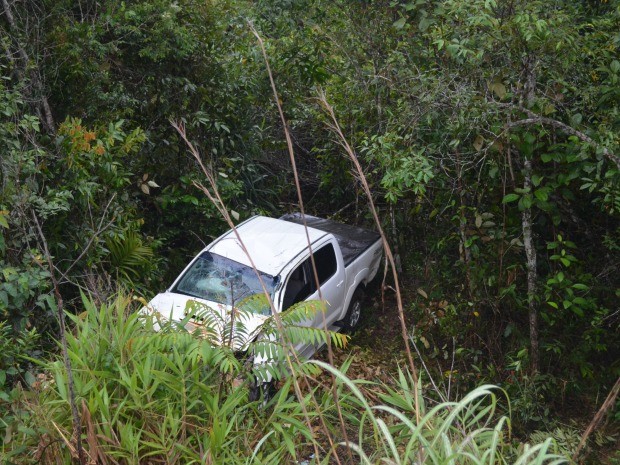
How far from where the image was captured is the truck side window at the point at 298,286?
23.6 feet

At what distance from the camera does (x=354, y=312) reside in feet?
29.3

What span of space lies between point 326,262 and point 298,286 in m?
0.77

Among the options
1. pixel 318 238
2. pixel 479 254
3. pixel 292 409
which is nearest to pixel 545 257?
pixel 479 254

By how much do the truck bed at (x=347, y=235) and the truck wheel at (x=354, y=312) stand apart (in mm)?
540

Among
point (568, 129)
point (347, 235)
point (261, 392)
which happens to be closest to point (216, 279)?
point (347, 235)

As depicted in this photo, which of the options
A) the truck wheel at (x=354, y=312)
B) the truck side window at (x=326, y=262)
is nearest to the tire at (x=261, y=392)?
the truck side window at (x=326, y=262)

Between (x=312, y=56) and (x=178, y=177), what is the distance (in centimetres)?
262

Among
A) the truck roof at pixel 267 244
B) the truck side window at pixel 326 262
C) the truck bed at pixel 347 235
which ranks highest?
the truck roof at pixel 267 244

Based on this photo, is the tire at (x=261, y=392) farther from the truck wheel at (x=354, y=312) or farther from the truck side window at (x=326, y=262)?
the truck wheel at (x=354, y=312)

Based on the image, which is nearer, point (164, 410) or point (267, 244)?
point (164, 410)

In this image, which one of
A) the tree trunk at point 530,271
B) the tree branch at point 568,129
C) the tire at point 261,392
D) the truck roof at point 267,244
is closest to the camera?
the tire at point 261,392

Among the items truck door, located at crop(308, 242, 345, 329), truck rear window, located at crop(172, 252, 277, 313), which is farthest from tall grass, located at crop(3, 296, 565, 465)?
truck door, located at crop(308, 242, 345, 329)

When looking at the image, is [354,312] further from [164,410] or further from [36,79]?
[164,410]

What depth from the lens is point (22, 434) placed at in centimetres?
399
